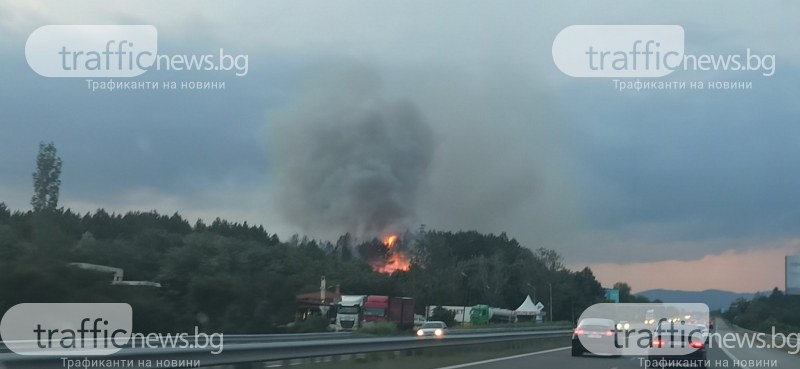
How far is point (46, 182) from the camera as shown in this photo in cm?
6700

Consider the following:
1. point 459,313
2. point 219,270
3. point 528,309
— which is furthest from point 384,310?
point 528,309

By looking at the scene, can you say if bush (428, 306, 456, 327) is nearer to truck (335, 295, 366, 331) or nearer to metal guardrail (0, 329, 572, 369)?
truck (335, 295, 366, 331)

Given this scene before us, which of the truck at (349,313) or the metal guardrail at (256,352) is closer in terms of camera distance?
the metal guardrail at (256,352)

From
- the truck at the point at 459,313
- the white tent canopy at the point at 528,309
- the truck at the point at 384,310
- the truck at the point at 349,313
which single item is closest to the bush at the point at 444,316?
the truck at the point at 459,313

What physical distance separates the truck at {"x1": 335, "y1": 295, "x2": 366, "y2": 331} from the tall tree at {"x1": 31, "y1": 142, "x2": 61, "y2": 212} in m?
22.9

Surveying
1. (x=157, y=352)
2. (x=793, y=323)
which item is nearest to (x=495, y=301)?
(x=793, y=323)

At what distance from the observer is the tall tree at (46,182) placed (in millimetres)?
65875

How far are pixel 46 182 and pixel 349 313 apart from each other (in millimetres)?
24743

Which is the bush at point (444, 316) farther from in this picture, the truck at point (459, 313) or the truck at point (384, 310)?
the truck at point (384, 310)

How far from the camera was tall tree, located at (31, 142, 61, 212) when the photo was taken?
65.9 m

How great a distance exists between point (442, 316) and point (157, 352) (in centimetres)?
6610

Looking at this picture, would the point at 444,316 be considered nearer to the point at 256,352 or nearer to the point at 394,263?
the point at 394,263

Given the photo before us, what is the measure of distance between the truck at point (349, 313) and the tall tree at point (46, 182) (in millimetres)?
22938

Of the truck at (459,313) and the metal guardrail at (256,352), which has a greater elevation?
the metal guardrail at (256,352)
